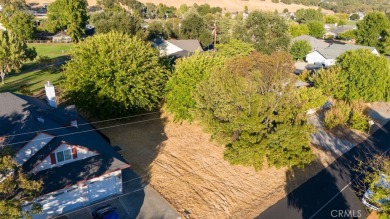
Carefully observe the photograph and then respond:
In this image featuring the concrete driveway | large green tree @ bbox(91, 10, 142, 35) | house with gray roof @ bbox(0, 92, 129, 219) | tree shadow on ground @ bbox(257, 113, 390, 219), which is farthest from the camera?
large green tree @ bbox(91, 10, 142, 35)

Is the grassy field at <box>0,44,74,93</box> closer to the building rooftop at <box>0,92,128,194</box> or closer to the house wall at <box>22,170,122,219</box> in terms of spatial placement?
the building rooftop at <box>0,92,128,194</box>

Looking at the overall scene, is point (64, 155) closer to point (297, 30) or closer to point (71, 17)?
point (71, 17)

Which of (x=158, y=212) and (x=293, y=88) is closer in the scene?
(x=158, y=212)

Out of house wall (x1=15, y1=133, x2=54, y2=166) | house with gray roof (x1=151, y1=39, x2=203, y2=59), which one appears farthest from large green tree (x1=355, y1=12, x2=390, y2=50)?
house wall (x1=15, y1=133, x2=54, y2=166)

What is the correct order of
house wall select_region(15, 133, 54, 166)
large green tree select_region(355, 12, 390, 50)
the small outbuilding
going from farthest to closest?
the small outbuilding
large green tree select_region(355, 12, 390, 50)
house wall select_region(15, 133, 54, 166)

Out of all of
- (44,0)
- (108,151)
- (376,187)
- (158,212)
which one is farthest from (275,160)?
(44,0)

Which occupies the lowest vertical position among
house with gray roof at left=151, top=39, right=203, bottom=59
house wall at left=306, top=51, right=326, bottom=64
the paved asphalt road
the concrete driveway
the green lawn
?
the green lawn

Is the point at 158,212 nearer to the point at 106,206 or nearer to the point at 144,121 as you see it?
the point at 106,206
